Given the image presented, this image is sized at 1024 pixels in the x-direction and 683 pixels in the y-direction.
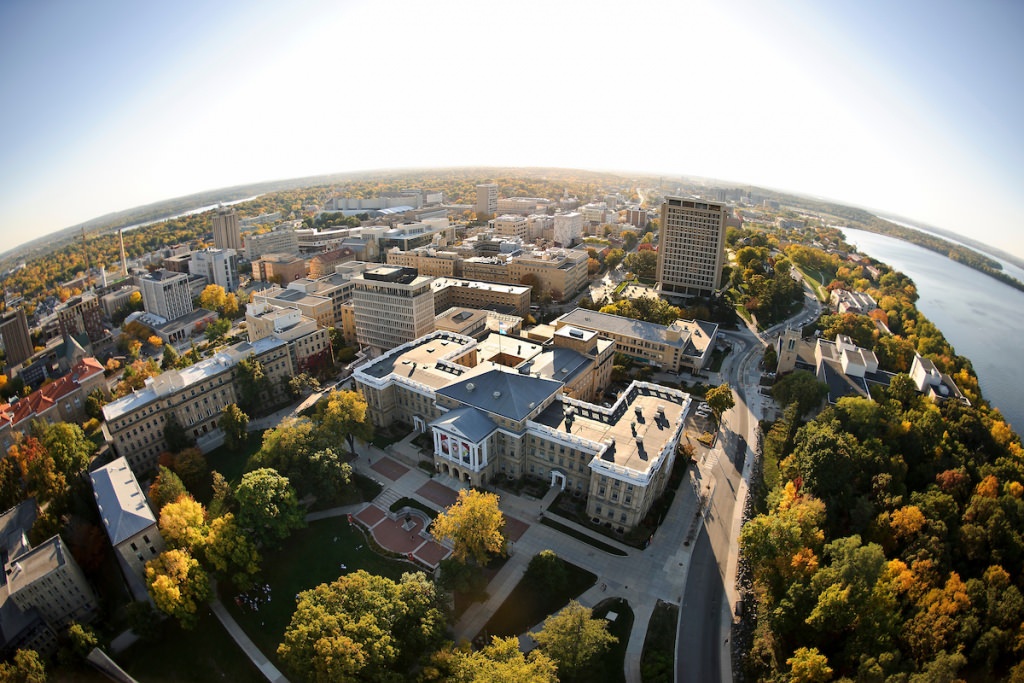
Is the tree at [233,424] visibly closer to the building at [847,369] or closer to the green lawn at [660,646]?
the green lawn at [660,646]

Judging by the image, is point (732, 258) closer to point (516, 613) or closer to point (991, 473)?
point (991, 473)

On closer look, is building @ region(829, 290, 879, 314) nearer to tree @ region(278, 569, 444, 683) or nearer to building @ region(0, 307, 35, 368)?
tree @ region(278, 569, 444, 683)

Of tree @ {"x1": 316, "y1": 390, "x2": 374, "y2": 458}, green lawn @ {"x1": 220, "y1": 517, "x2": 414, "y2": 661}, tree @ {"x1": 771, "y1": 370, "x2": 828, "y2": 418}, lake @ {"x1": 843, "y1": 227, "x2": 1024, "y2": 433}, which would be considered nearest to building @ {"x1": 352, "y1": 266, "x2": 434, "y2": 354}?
tree @ {"x1": 316, "y1": 390, "x2": 374, "y2": 458}

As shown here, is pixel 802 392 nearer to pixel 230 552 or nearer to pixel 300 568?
pixel 300 568

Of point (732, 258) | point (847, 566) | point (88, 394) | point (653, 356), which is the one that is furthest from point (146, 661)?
point (732, 258)

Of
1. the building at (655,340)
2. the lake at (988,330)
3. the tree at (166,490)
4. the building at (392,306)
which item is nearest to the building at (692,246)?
the building at (655,340)

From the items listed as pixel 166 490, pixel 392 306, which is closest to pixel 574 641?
pixel 166 490

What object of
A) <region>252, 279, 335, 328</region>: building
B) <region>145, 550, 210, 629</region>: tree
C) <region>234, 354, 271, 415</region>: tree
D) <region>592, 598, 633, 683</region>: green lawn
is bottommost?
<region>592, 598, 633, 683</region>: green lawn
